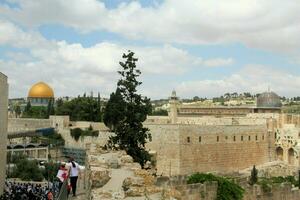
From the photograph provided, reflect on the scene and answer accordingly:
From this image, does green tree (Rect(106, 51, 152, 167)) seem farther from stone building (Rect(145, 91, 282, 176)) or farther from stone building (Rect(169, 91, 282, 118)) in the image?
stone building (Rect(169, 91, 282, 118))

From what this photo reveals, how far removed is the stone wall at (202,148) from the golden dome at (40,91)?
40192 millimetres

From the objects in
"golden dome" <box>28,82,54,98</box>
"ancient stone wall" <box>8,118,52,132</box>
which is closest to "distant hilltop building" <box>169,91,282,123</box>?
"ancient stone wall" <box>8,118,52,132</box>

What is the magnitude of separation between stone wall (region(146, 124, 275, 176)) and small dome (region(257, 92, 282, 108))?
1302 centimetres

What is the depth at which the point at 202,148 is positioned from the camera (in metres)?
31.1

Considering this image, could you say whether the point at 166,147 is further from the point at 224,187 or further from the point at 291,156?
the point at 224,187

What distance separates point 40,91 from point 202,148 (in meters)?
42.4

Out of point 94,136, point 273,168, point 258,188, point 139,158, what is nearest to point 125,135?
point 139,158

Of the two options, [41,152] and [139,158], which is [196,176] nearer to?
[139,158]

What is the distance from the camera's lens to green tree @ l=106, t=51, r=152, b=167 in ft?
55.4

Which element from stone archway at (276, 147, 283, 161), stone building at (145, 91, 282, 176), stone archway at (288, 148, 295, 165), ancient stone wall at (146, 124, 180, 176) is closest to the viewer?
ancient stone wall at (146, 124, 180, 176)

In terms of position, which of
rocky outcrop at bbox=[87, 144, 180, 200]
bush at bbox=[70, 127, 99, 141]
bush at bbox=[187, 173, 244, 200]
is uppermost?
bush at bbox=[70, 127, 99, 141]

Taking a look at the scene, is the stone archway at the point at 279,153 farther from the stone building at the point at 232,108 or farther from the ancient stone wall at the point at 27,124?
the ancient stone wall at the point at 27,124

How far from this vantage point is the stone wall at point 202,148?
3014 cm

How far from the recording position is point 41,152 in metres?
41.7
